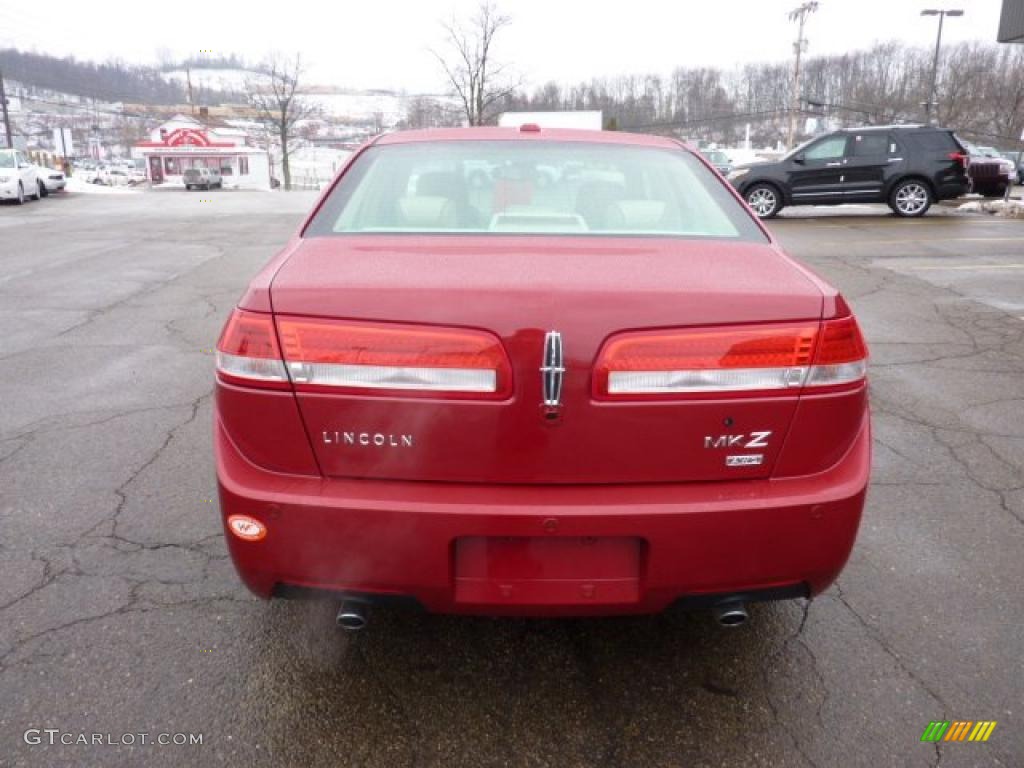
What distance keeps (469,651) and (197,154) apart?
261 ft

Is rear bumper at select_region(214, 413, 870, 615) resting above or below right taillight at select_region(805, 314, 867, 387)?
below

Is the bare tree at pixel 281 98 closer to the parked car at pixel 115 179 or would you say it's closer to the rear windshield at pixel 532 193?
the parked car at pixel 115 179

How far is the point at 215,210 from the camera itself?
22.0m

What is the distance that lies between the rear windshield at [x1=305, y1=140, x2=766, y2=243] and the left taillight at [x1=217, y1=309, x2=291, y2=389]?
595 millimetres

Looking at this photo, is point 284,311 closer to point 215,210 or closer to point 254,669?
point 254,669

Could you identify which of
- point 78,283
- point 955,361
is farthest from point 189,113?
point 955,361

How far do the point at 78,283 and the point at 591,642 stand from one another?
8.71 meters

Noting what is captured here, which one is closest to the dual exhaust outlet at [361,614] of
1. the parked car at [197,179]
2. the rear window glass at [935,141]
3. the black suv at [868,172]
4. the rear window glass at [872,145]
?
the black suv at [868,172]

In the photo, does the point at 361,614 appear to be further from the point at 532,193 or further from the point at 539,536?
the point at 532,193

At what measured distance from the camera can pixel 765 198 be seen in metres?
16.4

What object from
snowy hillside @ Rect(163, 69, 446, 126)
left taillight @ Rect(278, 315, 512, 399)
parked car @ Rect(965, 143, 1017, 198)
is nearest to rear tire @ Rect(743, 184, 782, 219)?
parked car @ Rect(965, 143, 1017, 198)

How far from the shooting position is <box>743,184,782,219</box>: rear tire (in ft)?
53.2

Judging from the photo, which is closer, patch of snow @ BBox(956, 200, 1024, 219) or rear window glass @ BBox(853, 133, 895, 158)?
rear window glass @ BBox(853, 133, 895, 158)

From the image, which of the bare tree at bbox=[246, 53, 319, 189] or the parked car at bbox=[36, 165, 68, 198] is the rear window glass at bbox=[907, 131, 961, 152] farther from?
the bare tree at bbox=[246, 53, 319, 189]
